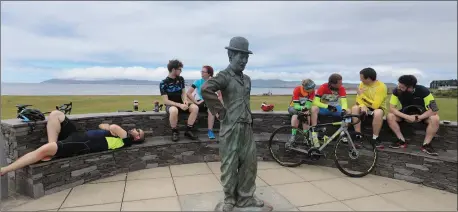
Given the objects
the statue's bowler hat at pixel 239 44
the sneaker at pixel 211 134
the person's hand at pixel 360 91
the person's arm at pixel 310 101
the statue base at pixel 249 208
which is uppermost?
the statue's bowler hat at pixel 239 44

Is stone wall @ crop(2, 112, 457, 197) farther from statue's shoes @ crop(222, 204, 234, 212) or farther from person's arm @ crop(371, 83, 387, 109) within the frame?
statue's shoes @ crop(222, 204, 234, 212)

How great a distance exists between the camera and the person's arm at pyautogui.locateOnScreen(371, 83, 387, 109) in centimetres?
551

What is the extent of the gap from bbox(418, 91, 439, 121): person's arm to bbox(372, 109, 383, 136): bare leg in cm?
63

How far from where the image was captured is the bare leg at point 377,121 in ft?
17.7

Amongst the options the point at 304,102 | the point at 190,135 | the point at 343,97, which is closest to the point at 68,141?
the point at 190,135

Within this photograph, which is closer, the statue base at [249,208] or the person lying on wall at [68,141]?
the statue base at [249,208]

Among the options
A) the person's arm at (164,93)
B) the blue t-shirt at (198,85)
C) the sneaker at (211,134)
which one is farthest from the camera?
the blue t-shirt at (198,85)

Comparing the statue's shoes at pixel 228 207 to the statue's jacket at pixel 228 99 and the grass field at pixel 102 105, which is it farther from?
the grass field at pixel 102 105

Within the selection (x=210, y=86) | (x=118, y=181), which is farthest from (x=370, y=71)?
(x=118, y=181)

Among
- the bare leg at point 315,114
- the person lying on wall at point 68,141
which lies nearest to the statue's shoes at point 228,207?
the person lying on wall at point 68,141

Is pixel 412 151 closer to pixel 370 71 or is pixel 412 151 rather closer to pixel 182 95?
pixel 370 71

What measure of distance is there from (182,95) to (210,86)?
10.1 ft

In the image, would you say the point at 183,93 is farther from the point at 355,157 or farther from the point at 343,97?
the point at 355,157

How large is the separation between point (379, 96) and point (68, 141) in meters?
5.66
